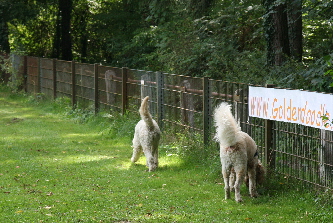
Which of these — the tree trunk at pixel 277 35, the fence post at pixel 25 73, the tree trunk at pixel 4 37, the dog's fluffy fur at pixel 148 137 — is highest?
the tree trunk at pixel 4 37

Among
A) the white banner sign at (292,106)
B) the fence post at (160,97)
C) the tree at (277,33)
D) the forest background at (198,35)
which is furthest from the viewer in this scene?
the tree at (277,33)

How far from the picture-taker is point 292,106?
7.85 meters

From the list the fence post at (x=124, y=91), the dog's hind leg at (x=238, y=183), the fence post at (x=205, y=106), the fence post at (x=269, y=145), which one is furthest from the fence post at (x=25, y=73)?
the dog's hind leg at (x=238, y=183)

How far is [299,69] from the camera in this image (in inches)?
453

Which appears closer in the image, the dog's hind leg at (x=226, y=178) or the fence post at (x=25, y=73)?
the dog's hind leg at (x=226, y=178)

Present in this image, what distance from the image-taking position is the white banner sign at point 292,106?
7.20m

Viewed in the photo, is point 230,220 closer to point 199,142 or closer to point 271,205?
point 271,205

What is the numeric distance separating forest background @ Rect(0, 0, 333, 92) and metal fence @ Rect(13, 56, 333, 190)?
4.78 ft

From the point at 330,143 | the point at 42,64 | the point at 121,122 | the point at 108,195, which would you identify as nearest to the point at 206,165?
the point at 108,195

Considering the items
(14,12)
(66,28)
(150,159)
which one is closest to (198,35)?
(150,159)

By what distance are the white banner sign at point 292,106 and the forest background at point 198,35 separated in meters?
1.12

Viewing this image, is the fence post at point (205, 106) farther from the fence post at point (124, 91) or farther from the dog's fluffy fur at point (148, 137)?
the fence post at point (124, 91)

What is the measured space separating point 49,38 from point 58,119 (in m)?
15.9

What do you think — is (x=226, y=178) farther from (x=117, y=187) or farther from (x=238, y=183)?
(x=117, y=187)
